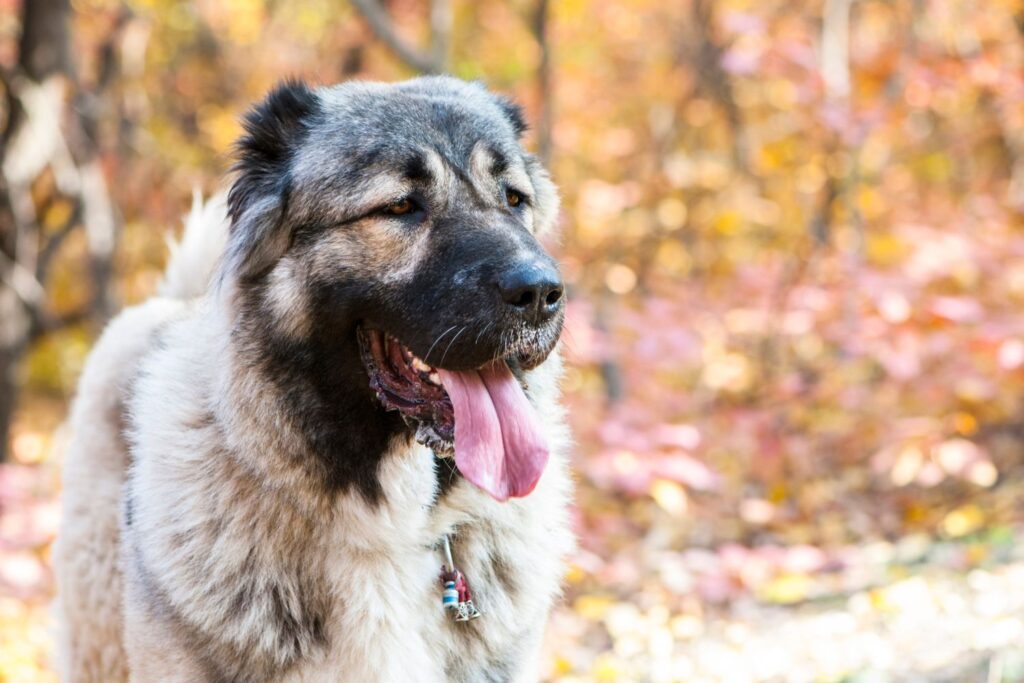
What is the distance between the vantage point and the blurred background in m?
5.07

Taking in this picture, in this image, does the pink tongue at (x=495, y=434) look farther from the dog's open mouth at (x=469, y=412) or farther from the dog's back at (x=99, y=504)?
the dog's back at (x=99, y=504)

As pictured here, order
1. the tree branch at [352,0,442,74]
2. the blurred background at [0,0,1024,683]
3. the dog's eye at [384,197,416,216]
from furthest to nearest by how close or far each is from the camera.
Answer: the tree branch at [352,0,442,74] → the blurred background at [0,0,1024,683] → the dog's eye at [384,197,416,216]

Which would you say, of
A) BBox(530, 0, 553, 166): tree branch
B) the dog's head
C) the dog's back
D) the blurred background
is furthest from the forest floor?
BBox(530, 0, 553, 166): tree branch

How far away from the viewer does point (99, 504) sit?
11.1 feet

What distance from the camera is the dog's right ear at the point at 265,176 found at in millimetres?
2814

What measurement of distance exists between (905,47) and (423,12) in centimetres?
461

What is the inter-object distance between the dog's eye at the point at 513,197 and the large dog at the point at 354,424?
0.03m

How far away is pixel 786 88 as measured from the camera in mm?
7176

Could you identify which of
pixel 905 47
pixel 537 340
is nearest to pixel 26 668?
pixel 537 340

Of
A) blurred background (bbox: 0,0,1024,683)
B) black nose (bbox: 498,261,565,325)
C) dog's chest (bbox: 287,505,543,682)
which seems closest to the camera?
black nose (bbox: 498,261,565,325)

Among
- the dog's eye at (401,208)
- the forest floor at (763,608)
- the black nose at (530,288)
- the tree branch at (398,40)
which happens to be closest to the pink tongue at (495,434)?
the black nose at (530,288)

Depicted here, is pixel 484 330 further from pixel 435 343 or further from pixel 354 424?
pixel 354 424

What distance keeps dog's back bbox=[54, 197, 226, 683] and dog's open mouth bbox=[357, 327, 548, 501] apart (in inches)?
32.6

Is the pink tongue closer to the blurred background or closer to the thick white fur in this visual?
the thick white fur
